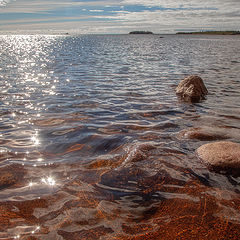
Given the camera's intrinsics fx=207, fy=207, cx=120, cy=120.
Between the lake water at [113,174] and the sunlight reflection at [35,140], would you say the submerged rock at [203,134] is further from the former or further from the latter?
the sunlight reflection at [35,140]

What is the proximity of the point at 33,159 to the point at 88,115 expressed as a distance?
3.07 m

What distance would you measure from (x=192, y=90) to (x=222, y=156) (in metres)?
5.71

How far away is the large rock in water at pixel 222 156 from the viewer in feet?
13.5

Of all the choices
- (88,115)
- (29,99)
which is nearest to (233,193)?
(88,115)

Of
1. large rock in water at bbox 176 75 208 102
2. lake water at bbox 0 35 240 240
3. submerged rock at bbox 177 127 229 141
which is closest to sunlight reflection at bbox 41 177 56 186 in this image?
lake water at bbox 0 35 240 240

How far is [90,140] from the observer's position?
548cm

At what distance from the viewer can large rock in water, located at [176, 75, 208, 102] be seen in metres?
9.39

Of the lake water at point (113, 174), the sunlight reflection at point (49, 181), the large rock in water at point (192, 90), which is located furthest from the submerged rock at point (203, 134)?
the large rock in water at point (192, 90)

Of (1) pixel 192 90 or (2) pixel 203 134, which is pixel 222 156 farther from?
(1) pixel 192 90

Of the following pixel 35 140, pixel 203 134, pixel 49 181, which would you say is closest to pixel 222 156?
pixel 203 134

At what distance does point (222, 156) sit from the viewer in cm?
427

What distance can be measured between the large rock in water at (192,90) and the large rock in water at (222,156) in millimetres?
5054

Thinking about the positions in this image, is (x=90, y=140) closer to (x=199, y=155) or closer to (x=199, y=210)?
(x=199, y=155)

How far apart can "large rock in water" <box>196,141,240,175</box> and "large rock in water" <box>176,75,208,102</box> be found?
16.6ft
